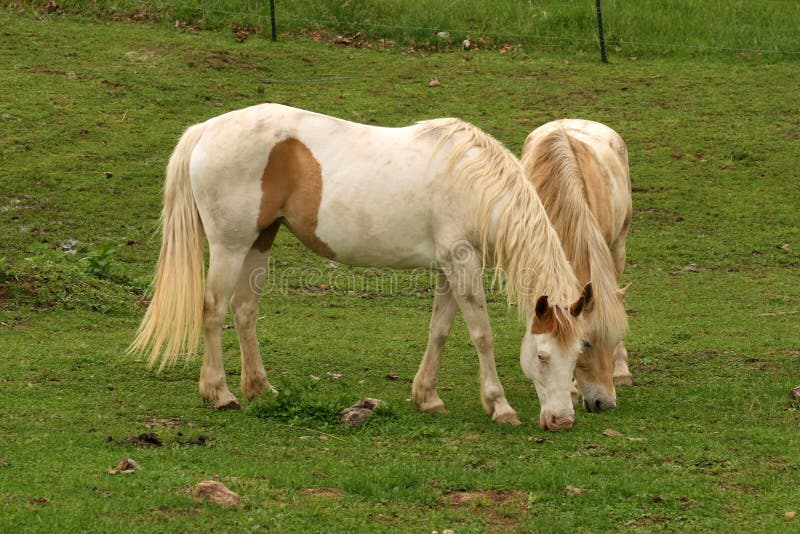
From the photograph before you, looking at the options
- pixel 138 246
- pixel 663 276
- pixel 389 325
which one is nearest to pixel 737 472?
pixel 389 325

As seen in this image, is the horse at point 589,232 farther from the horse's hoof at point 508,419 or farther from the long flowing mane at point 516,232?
the horse's hoof at point 508,419

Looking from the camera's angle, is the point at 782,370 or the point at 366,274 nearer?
the point at 782,370

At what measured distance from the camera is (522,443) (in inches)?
225

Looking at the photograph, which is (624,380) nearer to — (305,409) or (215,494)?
(305,409)

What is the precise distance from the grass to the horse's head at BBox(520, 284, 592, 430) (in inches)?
6.8

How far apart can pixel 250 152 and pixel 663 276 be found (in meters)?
5.79

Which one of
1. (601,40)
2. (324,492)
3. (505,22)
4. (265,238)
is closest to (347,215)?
(265,238)

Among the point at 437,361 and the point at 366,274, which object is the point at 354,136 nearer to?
the point at 437,361

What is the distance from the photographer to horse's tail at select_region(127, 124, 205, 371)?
6367 mm

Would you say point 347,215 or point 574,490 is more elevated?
point 347,215

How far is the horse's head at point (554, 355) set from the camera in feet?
19.1

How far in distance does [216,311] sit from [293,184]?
97 centimetres

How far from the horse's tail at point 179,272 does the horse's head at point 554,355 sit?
2182 mm

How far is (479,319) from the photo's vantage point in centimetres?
620
